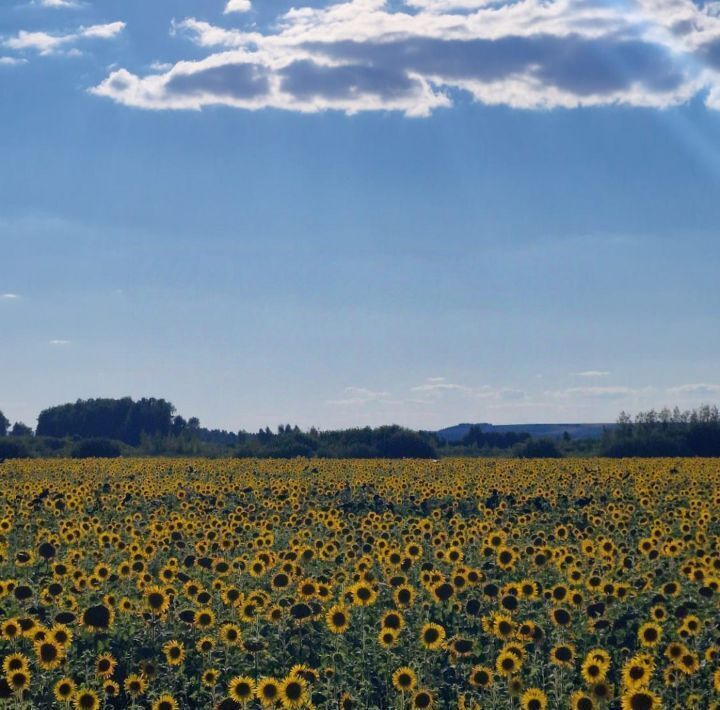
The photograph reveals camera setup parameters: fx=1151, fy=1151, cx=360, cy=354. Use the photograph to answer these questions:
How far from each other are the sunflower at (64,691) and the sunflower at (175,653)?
1.08 metres

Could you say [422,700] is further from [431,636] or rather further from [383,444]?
[383,444]

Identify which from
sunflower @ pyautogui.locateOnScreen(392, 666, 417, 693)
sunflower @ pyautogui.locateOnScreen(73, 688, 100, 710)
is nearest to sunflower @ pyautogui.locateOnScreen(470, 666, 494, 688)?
sunflower @ pyautogui.locateOnScreen(392, 666, 417, 693)

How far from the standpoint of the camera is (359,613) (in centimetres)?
1405

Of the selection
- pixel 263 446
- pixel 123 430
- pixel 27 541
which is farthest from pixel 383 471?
pixel 123 430

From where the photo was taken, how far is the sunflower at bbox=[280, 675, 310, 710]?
9.65m

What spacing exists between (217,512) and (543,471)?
50.8 feet

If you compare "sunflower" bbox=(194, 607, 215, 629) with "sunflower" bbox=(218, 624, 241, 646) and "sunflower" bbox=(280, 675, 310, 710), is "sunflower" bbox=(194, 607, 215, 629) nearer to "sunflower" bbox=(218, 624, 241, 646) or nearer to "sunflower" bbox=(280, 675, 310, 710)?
"sunflower" bbox=(218, 624, 241, 646)

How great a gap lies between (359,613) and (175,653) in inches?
119

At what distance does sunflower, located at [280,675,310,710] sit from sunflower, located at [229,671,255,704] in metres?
0.58

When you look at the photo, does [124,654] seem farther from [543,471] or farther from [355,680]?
[543,471]

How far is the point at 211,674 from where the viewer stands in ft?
37.2

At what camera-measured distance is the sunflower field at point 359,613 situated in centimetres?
1091

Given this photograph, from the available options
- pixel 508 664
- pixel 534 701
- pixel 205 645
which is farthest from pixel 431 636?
pixel 205 645

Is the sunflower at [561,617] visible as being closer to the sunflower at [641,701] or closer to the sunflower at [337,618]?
the sunflower at [337,618]
